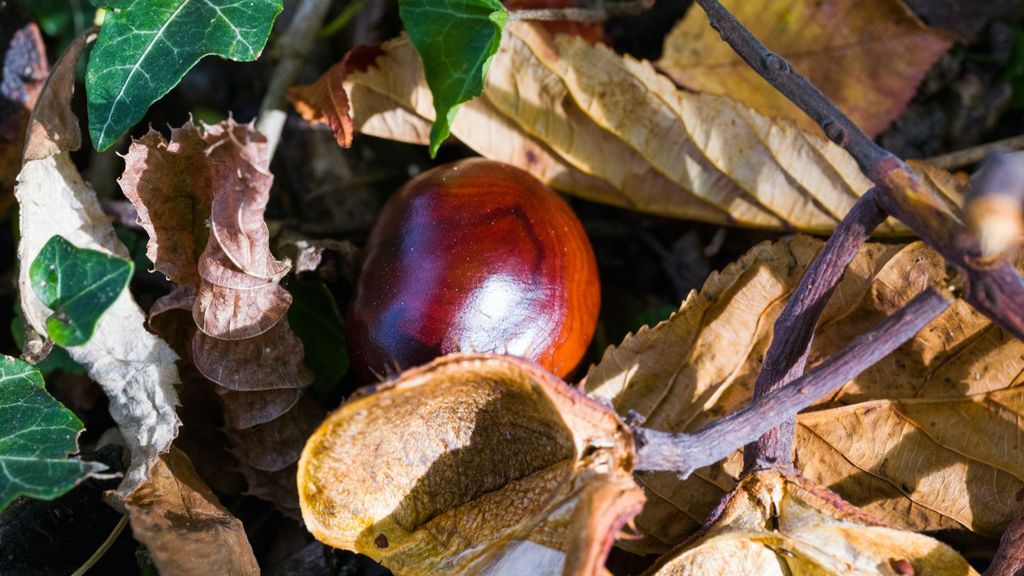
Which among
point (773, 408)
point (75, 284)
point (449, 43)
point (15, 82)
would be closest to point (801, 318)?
point (773, 408)

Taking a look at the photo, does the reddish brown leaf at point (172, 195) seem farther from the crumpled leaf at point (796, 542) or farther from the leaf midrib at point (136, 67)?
the crumpled leaf at point (796, 542)

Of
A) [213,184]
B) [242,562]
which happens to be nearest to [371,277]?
[213,184]

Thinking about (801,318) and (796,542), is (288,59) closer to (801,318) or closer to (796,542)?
(801,318)

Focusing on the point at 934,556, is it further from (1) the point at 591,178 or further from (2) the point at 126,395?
(2) the point at 126,395

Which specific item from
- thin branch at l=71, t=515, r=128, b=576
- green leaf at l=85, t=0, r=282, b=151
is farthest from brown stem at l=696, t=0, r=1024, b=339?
thin branch at l=71, t=515, r=128, b=576

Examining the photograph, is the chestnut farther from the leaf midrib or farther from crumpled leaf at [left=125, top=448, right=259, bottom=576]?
the leaf midrib

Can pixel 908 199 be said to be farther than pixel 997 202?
Yes
